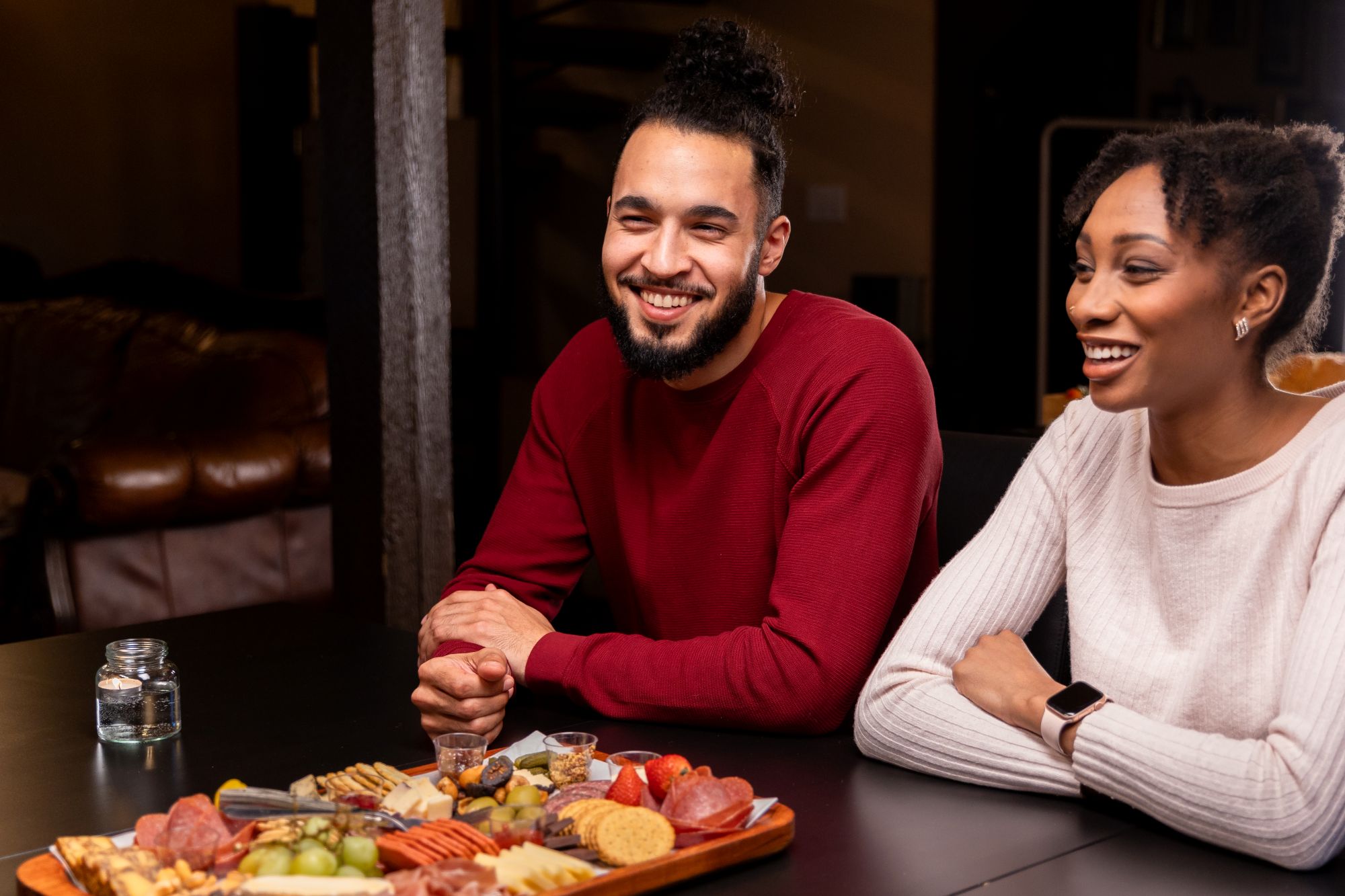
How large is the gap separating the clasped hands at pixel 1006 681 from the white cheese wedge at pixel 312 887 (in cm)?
63

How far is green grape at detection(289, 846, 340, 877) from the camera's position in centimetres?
98

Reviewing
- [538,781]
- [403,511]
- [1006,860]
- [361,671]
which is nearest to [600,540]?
[361,671]

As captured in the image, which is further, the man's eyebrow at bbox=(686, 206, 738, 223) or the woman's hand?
the man's eyebrow at bbox=(686, 206, 738, 223)

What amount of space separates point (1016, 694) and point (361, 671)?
2.60 feet

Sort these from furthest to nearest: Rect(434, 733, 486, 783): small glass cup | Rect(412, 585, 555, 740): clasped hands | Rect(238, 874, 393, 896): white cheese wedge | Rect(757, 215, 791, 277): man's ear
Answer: Rect(757, 215, 791, 277): man's ear < Rect(412, 585, 555, 740): clasped hands < Rect(434, 733, 486, 783): small glass cup < Rect(238, 874, 393, 896): white cheese wedge

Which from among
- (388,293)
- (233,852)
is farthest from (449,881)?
(388,293)

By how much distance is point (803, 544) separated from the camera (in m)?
1.54

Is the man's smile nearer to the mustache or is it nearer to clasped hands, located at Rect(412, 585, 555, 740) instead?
the mustache

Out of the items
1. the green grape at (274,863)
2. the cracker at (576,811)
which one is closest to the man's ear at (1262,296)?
the cracker at (576,811)

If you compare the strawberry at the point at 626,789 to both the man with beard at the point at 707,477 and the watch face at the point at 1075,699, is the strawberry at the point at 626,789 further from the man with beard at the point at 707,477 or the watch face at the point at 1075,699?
the watch face at the point at 1075,699

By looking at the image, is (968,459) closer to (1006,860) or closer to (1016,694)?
(1016,694)

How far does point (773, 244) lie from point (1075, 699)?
75 centimetres

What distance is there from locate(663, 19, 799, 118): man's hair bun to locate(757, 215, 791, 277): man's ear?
0.13 meters

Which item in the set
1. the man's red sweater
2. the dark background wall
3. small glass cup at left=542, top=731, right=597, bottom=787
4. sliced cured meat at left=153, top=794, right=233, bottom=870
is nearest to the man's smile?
the man's red sweater
